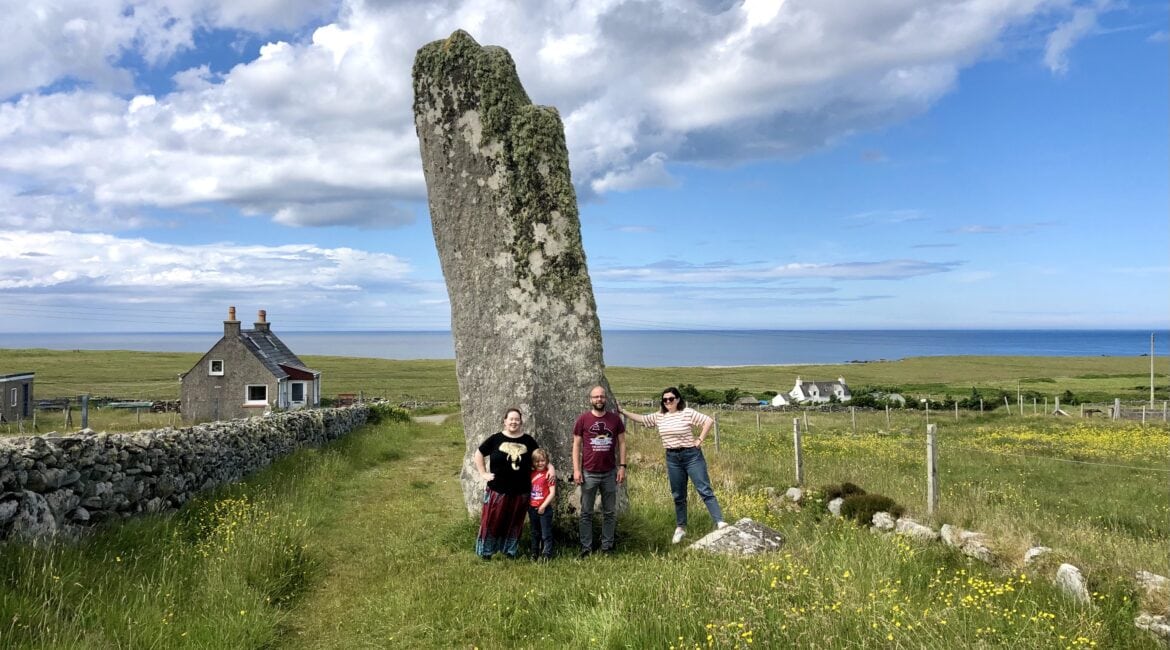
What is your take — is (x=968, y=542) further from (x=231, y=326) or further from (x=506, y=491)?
(x=231, y=326)

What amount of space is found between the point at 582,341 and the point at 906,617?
4959mm

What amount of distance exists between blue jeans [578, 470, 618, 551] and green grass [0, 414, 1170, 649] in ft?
0.90

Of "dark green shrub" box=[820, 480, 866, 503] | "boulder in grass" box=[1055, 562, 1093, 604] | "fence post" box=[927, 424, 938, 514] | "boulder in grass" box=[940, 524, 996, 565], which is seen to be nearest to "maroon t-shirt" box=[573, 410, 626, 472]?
"boulder in grass" box=[940, 524, 996, 565]

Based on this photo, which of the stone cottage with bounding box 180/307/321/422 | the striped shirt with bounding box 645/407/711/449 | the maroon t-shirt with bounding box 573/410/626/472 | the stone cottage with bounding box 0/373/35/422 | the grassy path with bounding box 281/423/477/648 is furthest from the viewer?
the stone cottage with bounding box 0/373/35/422

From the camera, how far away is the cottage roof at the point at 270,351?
36.3 m

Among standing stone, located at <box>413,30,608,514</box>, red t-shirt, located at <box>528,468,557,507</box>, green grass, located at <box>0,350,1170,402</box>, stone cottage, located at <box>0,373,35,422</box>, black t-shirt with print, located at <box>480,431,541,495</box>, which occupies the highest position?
standing stone, located at <box>413,30,608,514</box>

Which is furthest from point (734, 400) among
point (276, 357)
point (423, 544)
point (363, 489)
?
point (423, 544)

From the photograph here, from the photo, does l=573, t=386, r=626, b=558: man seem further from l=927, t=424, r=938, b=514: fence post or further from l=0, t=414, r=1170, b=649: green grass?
l=927, t=424, r=938, b=514: fence post

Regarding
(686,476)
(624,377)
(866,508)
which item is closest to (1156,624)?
(866,508)

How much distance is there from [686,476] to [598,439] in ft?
4.31

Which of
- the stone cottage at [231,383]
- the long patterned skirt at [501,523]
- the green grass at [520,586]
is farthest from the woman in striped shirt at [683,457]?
the stone cottage at [231,383]

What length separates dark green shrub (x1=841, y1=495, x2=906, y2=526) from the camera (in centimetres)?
900

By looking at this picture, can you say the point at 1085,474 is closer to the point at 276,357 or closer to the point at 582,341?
the point at 582,341

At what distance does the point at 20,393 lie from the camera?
1517 inches
